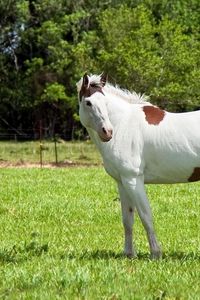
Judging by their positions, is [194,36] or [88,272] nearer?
[88,272]

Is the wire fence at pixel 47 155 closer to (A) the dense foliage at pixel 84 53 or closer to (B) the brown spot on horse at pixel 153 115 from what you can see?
(A) the dense foliage at pixel 84 53

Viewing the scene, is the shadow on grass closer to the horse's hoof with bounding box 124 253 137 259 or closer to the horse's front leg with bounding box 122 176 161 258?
the horse's hoof with bounding box 124 253 137 259

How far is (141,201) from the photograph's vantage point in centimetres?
692

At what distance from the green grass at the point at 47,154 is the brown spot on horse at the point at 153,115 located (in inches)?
777

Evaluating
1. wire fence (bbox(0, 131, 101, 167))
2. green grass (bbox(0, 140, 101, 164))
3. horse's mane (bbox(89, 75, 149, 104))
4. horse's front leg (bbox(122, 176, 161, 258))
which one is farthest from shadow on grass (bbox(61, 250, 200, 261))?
green grass (bbox(0, 140, 101, 164))

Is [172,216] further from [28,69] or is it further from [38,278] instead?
[28,69]

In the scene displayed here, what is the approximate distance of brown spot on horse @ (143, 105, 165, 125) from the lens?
710 cm

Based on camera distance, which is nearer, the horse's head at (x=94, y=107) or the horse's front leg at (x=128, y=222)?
the horse's head at (x=94, y=107)

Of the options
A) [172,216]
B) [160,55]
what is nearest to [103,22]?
[160,55]

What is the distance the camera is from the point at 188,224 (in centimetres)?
1006

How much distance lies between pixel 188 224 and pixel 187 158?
3.37 meters

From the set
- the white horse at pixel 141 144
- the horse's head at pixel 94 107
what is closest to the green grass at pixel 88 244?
the white horse at pixel 141 144

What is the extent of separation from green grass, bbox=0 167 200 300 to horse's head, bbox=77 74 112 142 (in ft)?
4.51

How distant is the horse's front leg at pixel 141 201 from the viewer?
689cm
